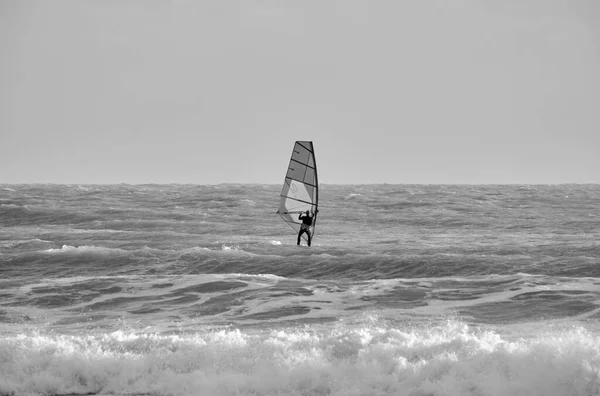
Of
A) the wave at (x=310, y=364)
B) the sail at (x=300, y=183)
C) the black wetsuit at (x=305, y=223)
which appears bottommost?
the wave at (x=310, y=364)

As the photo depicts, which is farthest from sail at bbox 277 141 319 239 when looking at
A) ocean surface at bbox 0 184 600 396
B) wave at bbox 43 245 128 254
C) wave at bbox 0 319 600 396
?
wave at bbox 0 319 600 396

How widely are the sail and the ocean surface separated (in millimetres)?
1276

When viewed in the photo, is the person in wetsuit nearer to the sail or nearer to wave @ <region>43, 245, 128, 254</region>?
the sail

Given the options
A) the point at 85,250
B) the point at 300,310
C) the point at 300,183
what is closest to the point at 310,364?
the point at 300,310

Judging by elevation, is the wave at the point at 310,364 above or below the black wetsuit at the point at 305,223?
below

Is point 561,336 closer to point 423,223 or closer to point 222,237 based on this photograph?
point 222,237

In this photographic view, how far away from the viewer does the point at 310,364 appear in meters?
11.8

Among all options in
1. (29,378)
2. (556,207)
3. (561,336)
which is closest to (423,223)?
(556,207)

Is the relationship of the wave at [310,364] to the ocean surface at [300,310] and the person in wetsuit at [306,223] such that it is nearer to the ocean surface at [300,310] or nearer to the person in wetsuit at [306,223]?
the ocean surface at [300,310]

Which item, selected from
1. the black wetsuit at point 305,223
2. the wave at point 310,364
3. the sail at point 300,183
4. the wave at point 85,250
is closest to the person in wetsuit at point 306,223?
the black wetsuit at point 305,223

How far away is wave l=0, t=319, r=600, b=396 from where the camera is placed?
1120 centimetres

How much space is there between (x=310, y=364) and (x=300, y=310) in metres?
3.70

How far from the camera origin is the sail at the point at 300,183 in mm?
23641

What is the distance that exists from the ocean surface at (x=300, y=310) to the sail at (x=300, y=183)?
4.19ft
